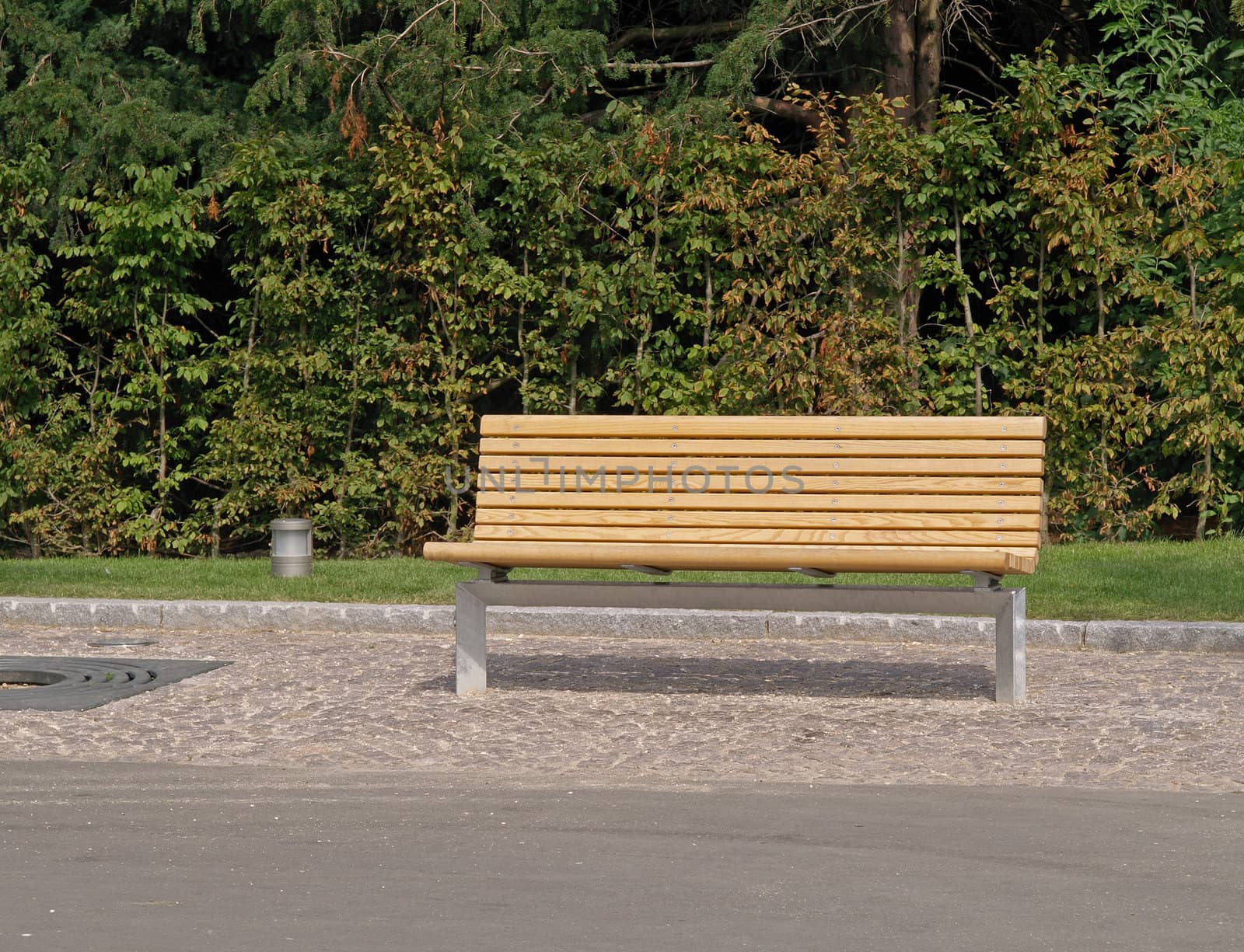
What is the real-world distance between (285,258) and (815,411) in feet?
12.3

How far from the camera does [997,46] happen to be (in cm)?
1525

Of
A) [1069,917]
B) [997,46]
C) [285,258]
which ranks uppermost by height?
[997,46]

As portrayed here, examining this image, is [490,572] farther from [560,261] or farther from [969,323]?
[969,323]

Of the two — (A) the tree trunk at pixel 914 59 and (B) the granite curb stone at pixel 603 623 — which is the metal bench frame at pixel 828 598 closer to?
(B) the granite curb stone at pixel 603 623

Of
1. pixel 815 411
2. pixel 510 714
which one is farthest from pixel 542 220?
pixel 510 714

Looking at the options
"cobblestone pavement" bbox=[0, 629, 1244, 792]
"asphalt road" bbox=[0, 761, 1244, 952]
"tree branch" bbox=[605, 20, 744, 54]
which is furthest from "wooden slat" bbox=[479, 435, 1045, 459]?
"tree branch" bbox=[605, 20, 744, 54]

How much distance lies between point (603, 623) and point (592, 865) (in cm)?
453

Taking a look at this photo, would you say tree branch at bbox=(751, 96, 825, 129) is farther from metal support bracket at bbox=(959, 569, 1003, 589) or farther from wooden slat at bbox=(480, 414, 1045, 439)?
metal support bracket at bbox=(959, 569, 1003, 589)

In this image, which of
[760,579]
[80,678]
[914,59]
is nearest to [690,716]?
[80,678]

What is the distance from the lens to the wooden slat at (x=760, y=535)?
23.3ft

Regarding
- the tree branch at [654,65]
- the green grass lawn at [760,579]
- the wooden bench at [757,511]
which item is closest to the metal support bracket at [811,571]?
the wooden bench at [757,511]

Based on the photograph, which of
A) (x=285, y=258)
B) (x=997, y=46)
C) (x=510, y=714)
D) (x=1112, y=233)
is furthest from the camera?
(x=997, y=46)

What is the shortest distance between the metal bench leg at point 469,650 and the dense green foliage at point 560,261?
4.91 meters

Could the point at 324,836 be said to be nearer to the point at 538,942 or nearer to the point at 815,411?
the point at 538,942
